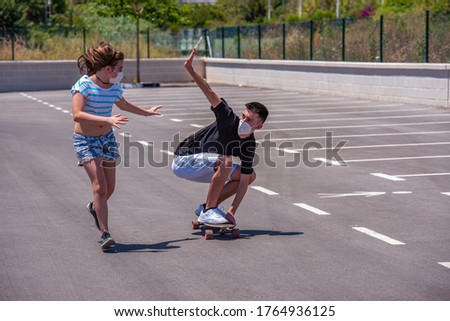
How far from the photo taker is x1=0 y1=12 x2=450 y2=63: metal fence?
1102 inches

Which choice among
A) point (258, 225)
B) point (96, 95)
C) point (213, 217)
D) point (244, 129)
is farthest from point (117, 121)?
point (258, 225)

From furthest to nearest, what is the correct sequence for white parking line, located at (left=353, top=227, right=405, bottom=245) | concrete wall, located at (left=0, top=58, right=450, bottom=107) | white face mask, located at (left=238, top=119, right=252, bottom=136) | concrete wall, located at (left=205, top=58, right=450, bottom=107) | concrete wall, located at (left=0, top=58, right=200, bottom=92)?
concrete wall, located at (left=0, top=58, right=200, bottom=92), concrete wall, located at (left=0, top=58, right=450, bottom=107), concrete wall, located at (left=205, top=58, right=450, bottom=107), white face mask, located at (left=238, top=119, right=252, bottom=136), white parking line, located at (left=353, top=227, right=405, bottom=245)

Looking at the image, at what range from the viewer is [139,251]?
8.48 m

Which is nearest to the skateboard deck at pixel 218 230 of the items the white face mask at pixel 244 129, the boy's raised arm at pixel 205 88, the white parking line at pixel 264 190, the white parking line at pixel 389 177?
the white face mask at pixel 244 129

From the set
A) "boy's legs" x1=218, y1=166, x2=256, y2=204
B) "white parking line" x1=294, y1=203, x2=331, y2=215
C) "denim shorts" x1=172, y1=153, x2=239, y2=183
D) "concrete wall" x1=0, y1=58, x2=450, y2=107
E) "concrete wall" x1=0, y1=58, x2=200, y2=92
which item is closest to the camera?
"denim shorts" x1=172, y1=153, x2=239, y2=183

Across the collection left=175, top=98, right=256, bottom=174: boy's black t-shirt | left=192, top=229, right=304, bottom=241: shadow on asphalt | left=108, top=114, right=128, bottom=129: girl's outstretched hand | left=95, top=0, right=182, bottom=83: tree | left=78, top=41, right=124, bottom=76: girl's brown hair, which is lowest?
left=192, top=229, right=304, bottom=241: shadow on asphalt

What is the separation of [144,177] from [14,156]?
143 inches

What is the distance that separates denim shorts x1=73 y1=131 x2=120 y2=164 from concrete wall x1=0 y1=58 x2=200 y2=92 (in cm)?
3227

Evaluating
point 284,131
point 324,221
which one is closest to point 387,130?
point 284,131

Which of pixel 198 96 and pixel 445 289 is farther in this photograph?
pixel 198 96

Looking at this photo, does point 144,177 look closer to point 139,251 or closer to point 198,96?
point 139,251

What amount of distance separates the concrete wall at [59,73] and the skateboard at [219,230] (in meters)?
32.1

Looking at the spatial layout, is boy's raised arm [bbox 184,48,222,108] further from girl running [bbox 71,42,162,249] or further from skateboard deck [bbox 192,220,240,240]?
skateboard deck [bbox 192,220,240,240]

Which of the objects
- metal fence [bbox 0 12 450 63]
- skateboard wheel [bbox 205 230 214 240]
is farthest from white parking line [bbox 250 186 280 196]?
metal fence [bbox 0 12 450 63]
